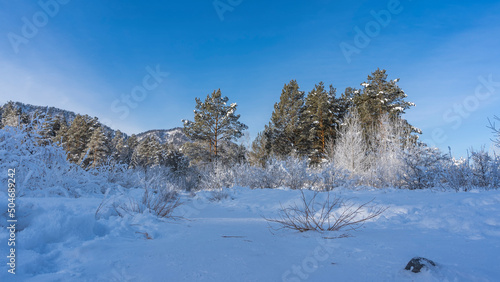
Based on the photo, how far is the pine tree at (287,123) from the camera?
76.0 ft

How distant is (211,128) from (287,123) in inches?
306

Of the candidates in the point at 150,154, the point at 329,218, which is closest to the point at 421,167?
the point at 329,218

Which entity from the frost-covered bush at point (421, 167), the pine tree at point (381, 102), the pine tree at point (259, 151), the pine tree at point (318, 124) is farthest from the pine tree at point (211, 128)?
the frost-covered bush at point (421, 167)

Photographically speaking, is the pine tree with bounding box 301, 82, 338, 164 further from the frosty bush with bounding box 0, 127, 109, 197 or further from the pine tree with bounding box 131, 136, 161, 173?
the pine tree with bounding box 131, 136, 161, 173

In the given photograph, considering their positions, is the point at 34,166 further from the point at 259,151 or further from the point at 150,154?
the point at 150,154

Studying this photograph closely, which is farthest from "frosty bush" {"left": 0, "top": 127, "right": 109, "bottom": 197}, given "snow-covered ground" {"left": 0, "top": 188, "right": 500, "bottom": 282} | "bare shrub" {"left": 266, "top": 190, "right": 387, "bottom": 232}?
"bare shrub" {"left": 266, "top": 190, "right": 387, "bottom": 232}

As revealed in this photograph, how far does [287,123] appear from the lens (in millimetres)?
23766

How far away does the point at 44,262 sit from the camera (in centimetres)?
120

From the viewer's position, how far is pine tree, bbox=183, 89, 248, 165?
23.0 meters

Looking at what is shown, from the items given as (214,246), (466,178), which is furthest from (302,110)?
(214,246)

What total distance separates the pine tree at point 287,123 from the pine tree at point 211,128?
10.5 ft

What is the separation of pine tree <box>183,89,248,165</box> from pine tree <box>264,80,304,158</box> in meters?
3.21

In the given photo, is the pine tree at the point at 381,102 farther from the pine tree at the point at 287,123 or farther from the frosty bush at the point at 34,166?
the frosty bush at the point at 34,166

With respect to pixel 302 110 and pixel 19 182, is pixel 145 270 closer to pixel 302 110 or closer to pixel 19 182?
pixel 19 182
